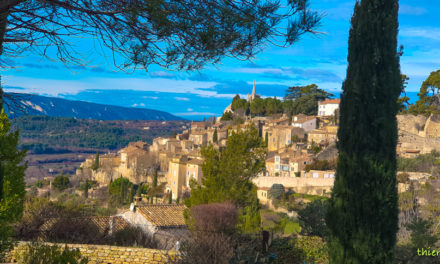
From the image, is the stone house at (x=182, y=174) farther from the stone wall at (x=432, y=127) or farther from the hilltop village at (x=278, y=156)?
the stone wall at (x=432, y=127)

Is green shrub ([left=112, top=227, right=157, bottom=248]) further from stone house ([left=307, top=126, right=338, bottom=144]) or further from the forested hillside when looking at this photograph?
the forested hillside

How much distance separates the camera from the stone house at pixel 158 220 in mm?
15855

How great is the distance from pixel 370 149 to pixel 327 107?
180 feet

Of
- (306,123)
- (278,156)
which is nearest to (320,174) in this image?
(278,156)

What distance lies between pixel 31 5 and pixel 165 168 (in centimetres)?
4710

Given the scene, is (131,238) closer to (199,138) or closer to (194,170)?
(194,170)

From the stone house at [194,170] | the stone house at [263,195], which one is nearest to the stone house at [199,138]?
the stone house at [194,170]

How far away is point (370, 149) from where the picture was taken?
19.6ft

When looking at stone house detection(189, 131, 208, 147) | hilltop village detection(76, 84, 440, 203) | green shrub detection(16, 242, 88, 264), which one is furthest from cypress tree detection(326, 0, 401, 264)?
stone house detection(189, 131, 208, 147)

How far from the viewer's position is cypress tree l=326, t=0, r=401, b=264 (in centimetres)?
592

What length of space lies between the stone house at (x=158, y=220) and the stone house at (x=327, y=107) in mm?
43562

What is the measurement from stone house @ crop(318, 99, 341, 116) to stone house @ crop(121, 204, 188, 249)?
43.6 meters

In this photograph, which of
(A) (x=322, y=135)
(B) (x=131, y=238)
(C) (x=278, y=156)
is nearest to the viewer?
(B) (x=131, y=238)

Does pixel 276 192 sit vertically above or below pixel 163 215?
below
